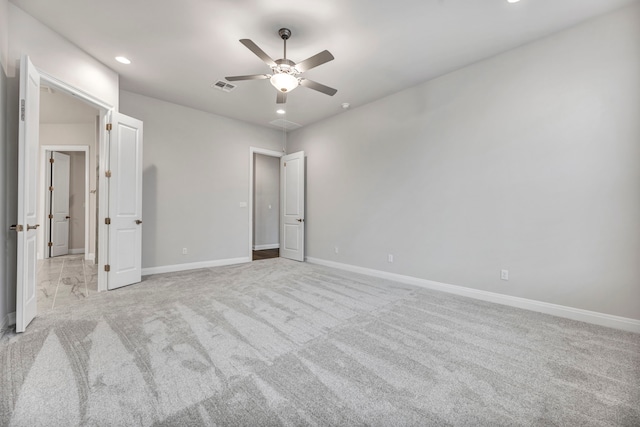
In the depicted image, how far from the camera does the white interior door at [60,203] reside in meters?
6.07

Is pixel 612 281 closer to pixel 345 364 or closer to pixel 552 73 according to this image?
pixel 552 73

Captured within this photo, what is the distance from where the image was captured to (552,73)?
2.83m

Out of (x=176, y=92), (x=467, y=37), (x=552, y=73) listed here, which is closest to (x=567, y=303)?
(x=552, y=73)

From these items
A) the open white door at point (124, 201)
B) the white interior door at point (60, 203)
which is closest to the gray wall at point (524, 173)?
the open white door at point (124, 201)

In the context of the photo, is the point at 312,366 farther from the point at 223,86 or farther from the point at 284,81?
the point at 223,86

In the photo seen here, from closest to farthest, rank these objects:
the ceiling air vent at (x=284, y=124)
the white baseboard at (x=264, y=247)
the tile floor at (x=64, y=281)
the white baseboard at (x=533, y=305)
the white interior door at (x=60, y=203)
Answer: the white baseboard at (x=533, y=305), the tile floor at (x=64, y=281), the ceiling air vent at (x=284, y=124), the white interior door at (x=60, y=203), the white baseboard at (x=264, y=247)

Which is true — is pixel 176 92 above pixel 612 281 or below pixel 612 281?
above

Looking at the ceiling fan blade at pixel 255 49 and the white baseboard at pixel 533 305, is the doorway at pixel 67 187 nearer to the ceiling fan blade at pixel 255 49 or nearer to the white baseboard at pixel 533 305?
the ceiling fan blade at pixel 255 49

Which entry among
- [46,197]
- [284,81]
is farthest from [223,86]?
[46,197]

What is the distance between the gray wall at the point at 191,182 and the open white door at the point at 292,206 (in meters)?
0.87

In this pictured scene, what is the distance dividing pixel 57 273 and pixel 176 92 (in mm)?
3753

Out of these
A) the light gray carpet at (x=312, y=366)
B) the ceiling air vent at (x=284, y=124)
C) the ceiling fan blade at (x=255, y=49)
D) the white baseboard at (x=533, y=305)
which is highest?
the ceiling air vent at (x=284, y=124)

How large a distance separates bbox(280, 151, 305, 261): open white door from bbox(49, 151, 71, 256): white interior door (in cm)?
530

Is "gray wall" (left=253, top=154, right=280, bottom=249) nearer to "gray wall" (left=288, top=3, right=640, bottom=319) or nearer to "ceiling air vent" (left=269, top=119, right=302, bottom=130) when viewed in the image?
"ceiling air vent" (left=269, top=119, right=302, bottom=130)
